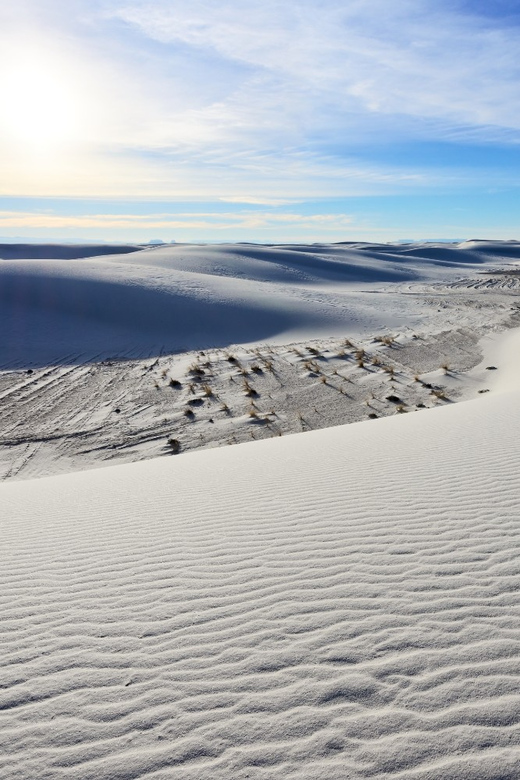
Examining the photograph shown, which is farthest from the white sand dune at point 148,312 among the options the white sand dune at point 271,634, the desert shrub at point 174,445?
the white sand dune at point 271,634

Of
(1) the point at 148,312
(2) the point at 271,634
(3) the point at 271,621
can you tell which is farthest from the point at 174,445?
(1) the point at 148,312

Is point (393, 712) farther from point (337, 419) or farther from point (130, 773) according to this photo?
point (337, 419)

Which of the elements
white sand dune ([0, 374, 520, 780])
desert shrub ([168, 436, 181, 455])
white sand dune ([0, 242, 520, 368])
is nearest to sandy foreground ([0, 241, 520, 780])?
white sand dune ([0, 374, 520, 780])

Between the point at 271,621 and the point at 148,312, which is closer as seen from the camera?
the point at 271,621

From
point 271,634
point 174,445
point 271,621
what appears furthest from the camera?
point 174,445

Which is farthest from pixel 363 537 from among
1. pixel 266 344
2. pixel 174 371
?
pixel 266 344

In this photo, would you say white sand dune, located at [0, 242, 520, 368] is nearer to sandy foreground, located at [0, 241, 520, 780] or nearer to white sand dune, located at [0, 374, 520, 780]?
sandy foreground, located at [0, 241, 520, 780]

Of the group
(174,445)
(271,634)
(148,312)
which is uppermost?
(148,312)

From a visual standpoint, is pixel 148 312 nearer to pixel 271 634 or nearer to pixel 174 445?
pixel 174 445
